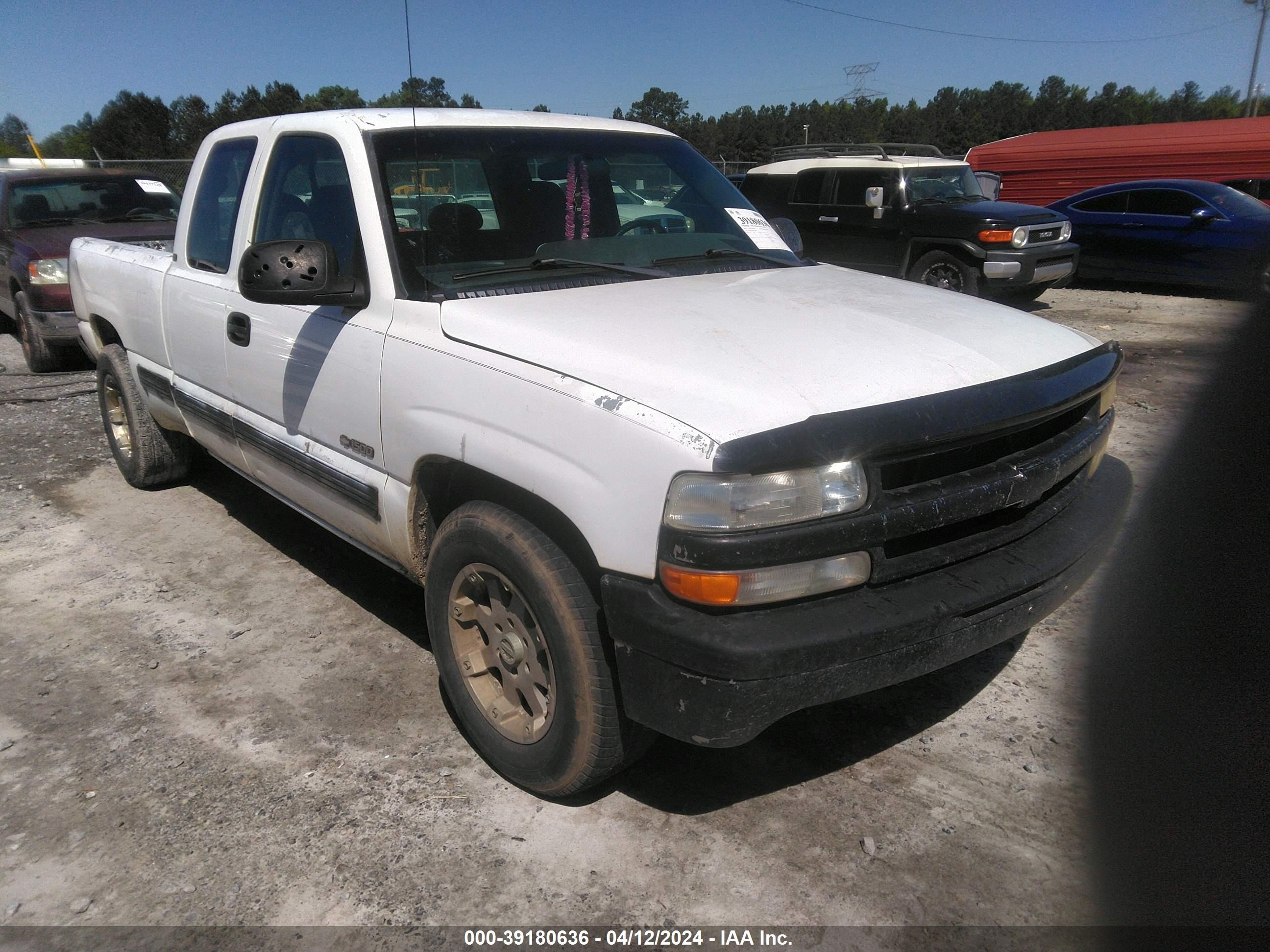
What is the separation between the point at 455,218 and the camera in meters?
2.96

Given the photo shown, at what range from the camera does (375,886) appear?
2.33 m

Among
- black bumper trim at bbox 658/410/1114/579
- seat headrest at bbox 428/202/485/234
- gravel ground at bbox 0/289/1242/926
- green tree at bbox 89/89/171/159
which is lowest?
gravel ground at bbox 0/289/1242/926

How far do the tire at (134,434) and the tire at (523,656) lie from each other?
3.06m

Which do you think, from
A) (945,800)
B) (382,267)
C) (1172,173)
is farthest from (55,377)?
(1172,173)

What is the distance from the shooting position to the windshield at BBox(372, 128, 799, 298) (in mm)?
2881

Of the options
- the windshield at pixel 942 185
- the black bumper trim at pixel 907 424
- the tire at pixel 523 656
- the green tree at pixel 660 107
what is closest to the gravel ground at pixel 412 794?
the tire at pixel 523 656

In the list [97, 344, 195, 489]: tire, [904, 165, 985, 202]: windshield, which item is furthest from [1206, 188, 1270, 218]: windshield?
[97, 344, 195, 489]: tire

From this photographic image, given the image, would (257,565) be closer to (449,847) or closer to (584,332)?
(449,847)

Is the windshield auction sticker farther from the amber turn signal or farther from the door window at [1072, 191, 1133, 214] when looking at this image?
the door window at [1072, 191, 1133, 214]

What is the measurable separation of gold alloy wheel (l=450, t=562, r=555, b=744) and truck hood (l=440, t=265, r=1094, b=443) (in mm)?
679

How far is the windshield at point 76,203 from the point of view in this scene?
8.41 metres

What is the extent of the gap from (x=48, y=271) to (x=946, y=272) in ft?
29.8

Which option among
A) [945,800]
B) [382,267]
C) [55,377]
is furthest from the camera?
[55,377]

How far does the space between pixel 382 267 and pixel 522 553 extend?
1097 millimetres
